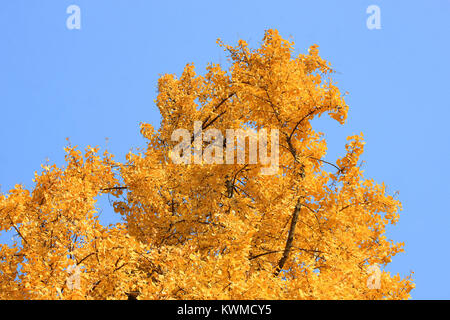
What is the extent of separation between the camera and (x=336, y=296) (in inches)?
314

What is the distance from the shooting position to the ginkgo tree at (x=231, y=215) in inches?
369

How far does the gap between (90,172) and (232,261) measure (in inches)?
276

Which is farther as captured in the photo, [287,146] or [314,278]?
[287,146]

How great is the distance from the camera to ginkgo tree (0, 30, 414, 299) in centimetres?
938

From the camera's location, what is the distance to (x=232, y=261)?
838 cm

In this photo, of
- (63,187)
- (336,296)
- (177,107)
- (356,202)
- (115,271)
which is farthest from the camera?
(177,107)

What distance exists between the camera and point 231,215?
9609mm
